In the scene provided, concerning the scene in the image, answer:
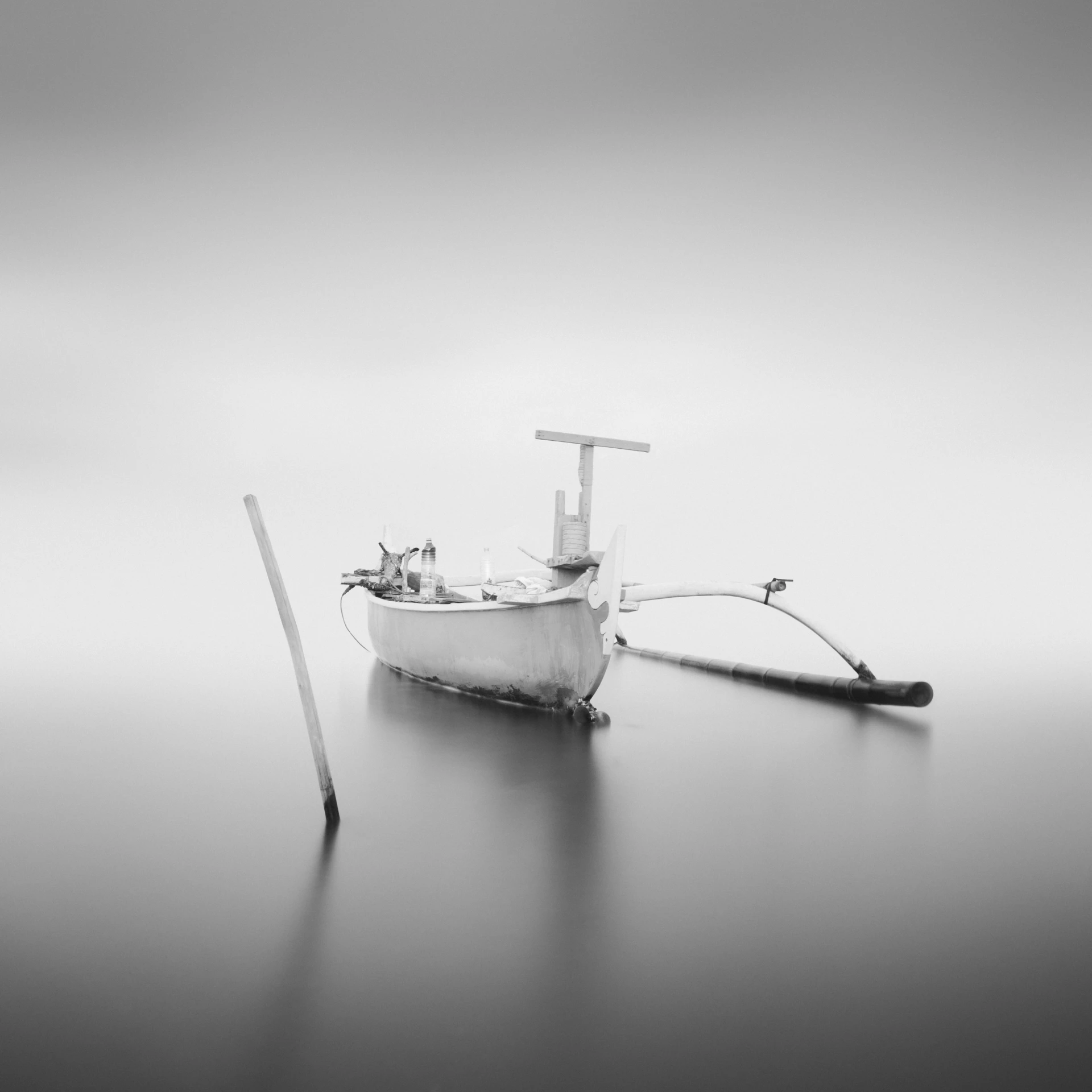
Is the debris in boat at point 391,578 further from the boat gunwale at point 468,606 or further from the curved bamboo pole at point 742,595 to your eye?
the curved bamboo pole at point 742,595

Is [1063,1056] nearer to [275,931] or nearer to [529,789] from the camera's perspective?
[275,931]

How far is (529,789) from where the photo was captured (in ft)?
15.4

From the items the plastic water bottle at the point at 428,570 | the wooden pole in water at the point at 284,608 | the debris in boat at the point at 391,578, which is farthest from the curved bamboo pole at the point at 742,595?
the wooden pole in water at the point at 284,608

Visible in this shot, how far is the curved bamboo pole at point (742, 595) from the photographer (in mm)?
6996

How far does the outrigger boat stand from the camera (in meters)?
6.14

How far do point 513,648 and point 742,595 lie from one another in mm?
2272

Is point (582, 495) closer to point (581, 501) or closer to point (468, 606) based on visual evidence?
point (581, 501)

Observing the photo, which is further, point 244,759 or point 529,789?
point 244,759

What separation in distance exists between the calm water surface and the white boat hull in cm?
66

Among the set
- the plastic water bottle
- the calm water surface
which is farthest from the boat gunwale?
the calm water surface

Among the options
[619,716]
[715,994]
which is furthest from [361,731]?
[715,994]

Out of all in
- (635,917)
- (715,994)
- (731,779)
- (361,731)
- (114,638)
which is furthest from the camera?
(114,638)

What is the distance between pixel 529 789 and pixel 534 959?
211 centimetres

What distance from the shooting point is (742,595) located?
762 centimetres
